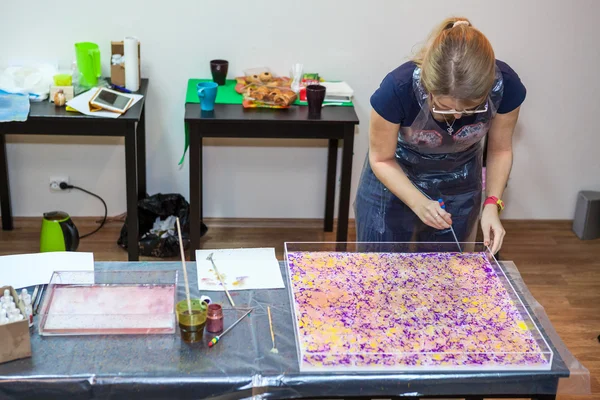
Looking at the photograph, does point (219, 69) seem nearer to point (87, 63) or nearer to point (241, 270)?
point (87, 63)

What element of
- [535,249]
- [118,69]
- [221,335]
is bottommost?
[535,249]

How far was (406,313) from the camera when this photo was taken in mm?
1772

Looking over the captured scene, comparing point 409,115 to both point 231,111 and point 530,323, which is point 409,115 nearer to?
point 530,323

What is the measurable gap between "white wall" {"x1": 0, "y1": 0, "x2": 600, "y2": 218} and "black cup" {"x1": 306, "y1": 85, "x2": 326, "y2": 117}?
45 cm

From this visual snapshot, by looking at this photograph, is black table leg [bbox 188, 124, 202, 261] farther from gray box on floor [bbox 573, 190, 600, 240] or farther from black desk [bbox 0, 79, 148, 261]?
gray box on floor [bbox 573, 190, 600, 240]

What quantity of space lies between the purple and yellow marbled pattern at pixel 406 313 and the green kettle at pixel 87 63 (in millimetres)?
1629

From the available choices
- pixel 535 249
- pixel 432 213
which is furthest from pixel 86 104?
pixel 535 249

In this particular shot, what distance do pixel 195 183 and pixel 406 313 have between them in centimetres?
158

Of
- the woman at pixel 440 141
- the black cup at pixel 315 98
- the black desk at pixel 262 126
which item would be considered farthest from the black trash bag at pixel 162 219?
the woman at pixel 440 141

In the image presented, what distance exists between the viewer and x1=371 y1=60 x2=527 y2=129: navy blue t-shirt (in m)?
2.05

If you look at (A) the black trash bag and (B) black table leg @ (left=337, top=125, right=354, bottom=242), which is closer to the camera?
(B) black table leg @ (left=337, top=125, right=354, bottom=242)

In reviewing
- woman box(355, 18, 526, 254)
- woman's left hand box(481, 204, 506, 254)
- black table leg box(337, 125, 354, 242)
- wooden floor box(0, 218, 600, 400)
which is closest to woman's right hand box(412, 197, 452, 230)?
woman box(355, 18, 526, 254)

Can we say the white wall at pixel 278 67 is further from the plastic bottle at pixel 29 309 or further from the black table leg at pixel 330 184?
the plastic bottle at pixel 29 309

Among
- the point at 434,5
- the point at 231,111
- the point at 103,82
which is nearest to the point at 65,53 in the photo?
the point at 103,82
